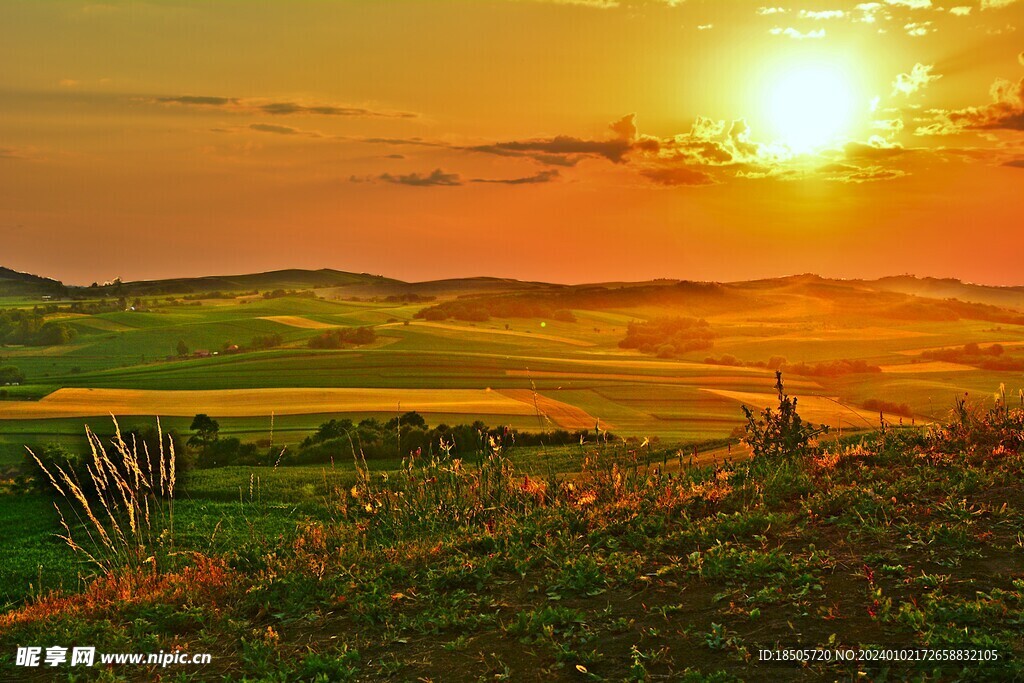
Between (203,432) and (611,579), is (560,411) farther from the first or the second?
(611,579)

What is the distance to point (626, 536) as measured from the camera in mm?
8570

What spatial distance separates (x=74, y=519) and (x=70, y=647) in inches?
314

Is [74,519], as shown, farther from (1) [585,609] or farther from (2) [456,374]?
(2) [456,374]

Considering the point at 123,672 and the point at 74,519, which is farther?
the point at 74,519

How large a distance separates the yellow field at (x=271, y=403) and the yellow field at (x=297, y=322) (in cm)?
1732

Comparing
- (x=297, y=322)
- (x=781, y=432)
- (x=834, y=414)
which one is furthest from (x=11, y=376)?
(x=781, y=432)

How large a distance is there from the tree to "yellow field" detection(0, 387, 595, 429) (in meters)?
5.00

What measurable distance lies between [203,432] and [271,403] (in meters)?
10.1

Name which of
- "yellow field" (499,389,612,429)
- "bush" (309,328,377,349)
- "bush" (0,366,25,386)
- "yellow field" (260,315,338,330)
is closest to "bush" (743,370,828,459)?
"yellow field" (499,389,612,429)

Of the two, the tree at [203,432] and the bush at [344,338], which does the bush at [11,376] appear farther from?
the tree at [203,432]

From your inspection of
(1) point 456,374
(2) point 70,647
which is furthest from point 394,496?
(1) point 456,374

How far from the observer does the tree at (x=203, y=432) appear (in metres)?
21.9

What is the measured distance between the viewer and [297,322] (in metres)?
56.8

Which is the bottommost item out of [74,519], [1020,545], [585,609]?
[74,519]
